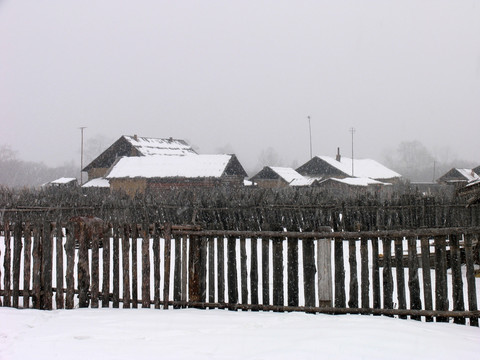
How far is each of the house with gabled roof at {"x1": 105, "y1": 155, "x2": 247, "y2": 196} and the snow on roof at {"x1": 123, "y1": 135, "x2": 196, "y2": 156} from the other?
8790 mm

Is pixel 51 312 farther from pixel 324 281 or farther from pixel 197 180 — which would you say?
pixel 197 180

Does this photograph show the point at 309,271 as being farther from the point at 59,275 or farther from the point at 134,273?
the point at 59,275

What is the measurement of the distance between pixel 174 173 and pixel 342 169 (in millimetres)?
29195

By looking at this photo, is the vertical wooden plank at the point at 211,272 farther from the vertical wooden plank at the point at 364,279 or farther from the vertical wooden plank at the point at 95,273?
the vertical wooden plank at the point at 364,279

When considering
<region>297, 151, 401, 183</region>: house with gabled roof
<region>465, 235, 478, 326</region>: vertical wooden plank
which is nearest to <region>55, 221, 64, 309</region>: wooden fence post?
<region>465, 235, 478, 326</region>: vertical wooden plank

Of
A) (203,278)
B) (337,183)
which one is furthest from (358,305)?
(337,183)

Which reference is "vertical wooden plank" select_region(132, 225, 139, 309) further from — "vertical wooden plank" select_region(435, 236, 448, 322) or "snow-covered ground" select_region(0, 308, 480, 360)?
"vertical wooden plank" select_region(435, 236, 448, 322)

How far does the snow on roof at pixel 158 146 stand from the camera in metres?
52.1

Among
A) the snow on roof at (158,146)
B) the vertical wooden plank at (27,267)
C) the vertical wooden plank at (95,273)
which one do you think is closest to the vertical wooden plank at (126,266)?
the vertical wooden plank at (95,273)

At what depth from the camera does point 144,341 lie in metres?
4.23

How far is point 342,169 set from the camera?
203 ft

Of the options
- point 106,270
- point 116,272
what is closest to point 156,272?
point 116,272

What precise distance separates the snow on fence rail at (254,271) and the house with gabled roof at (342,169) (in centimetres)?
5338

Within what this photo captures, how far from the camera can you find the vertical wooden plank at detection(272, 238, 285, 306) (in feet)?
17.6
